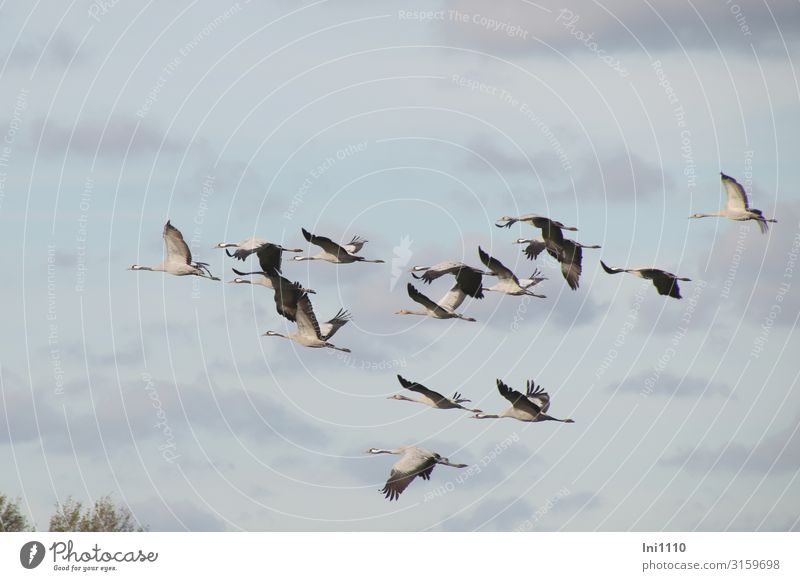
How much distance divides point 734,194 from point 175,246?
921 inches

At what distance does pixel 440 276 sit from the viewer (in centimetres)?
8919

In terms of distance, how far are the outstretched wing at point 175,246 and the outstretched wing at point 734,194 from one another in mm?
22332

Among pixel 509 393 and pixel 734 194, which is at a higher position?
pixel 734 194

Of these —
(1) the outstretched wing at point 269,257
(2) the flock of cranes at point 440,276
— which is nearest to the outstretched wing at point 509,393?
(2) the flock of cranes at point 440,276

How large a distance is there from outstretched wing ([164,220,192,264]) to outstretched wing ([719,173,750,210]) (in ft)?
73.3

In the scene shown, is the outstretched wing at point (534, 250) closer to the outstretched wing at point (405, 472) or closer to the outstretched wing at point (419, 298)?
the outstretched wing at point (419, 298)

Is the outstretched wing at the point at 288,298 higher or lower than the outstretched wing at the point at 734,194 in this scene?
lower

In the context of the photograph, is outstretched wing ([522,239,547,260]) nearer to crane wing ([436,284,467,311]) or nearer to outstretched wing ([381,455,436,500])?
crane wing ([436,284,467,311])

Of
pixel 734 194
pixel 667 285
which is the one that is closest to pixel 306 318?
pixel 667 285

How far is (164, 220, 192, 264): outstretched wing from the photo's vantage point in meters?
87.3

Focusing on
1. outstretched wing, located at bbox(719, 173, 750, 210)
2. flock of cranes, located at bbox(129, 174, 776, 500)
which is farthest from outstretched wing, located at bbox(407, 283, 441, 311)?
outstretched wing, located at bbox(719, 173, 750, 210)

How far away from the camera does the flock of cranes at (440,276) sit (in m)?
87.4

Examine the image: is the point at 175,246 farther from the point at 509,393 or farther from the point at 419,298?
the point at 509,393
